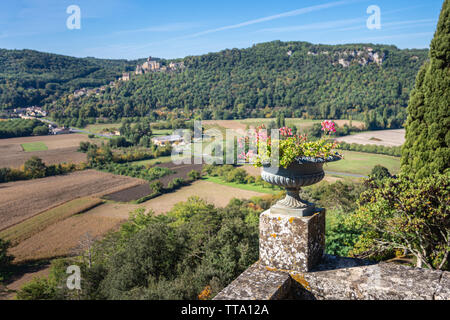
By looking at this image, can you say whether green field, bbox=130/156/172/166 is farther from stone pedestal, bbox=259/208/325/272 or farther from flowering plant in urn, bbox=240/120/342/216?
stone pedestal, bbox=259/208/325/272

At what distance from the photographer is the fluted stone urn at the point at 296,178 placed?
9.86 ft

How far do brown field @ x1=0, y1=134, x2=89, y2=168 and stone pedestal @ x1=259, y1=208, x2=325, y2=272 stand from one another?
133ft

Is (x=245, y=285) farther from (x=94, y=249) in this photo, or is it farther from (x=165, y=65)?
(x=165, y=65)

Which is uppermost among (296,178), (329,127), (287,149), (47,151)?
(329,127)

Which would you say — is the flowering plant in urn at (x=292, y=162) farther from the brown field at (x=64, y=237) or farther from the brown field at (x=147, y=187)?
the brown field at (x=147, y=187)

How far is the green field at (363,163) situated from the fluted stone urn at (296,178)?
35711 mm

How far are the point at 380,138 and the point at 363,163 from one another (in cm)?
880

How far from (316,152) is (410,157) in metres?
7.89

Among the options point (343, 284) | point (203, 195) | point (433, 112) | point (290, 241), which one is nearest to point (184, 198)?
point (203, 195)

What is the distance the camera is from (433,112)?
8.66 m

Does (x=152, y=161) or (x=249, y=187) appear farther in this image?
(x=152, y=161)

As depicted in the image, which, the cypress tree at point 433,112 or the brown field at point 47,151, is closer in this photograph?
the cypress tree at point 433,112

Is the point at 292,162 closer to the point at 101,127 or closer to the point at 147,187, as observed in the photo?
the point at 147,187

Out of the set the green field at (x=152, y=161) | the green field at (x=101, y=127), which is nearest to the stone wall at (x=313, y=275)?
the green field at (x=152, y=161)
